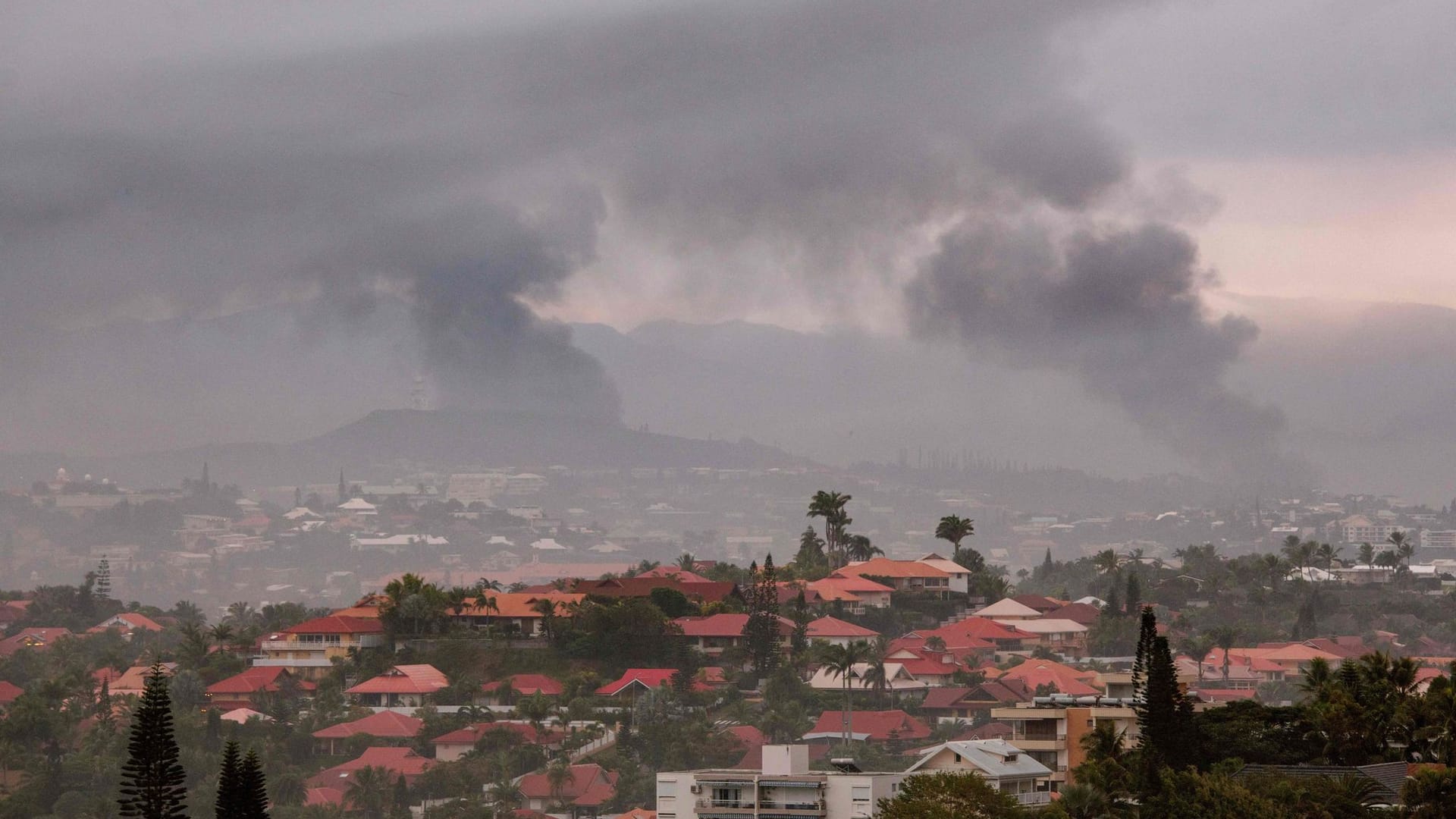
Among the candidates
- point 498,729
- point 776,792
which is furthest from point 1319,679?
point 498,729

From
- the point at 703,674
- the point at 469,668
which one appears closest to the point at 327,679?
the point at 469,668

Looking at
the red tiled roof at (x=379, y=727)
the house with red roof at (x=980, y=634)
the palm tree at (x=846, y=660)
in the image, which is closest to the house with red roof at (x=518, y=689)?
the red tiled roof at (x=379, y=727)

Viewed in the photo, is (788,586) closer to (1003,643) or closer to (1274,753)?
(1003,643)

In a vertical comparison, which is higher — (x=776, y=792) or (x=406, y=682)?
(x=406, y=682)

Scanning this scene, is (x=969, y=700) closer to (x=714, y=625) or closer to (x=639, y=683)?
(x=714, y=625)

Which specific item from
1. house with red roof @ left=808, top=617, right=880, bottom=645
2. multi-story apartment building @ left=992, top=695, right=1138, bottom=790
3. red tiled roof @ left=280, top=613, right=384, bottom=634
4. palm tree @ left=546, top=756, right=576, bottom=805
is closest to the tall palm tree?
palm tree @ left=546, top=756, right=576, bottom=805

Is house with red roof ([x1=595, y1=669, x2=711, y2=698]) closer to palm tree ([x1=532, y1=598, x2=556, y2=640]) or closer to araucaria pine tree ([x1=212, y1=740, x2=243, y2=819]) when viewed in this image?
palm tree ([x1=532, y1=598, x2=556, y2=640])
